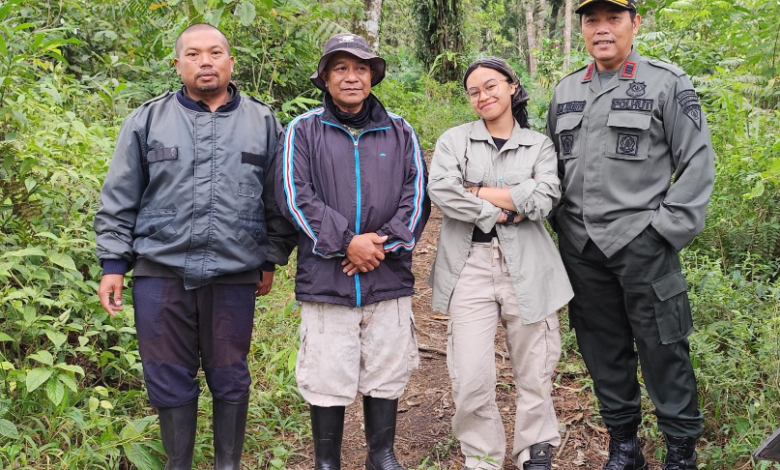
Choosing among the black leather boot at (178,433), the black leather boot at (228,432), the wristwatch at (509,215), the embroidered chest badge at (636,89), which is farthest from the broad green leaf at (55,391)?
the embroidered chest badge at (636,89)

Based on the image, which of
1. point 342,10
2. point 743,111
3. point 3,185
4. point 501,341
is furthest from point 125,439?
point 342,10

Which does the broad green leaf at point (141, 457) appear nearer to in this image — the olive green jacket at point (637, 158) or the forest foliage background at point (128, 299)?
the forest foliage background at point (128, 299)

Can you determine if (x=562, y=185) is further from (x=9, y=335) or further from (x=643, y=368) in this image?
(x=9, y=335)

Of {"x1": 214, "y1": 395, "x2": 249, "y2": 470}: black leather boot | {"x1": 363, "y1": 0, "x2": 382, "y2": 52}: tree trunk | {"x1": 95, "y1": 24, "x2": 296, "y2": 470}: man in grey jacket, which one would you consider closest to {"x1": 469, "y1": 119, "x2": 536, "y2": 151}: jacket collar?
{"x1": 95, "y1": 24, "x2": 296, "y2": 470}: man in grey jacket

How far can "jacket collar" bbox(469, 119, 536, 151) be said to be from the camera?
10.6 feet

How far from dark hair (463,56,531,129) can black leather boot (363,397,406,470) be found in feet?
5.41

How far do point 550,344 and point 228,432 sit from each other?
5.54 ft

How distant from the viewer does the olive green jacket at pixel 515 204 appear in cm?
308

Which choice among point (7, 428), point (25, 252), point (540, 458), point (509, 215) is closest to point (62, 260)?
point (25, 252)

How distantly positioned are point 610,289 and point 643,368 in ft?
1.39

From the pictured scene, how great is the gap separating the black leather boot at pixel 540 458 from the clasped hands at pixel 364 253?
1282mm

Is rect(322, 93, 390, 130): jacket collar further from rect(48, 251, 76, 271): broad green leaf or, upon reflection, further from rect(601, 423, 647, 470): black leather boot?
rect(601, 423, 647, 470): black leather boot

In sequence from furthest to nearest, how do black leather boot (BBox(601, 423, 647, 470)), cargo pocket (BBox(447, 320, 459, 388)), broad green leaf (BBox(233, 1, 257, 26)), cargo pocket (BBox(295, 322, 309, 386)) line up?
broad green leaf (BBox(233, 1, 257, 26)), black leather boot (BBox(601, 423, 647, 470)), cargo pocket (BBox(447, 320, 459, 388)), cargo pocket (BBox(295, 322, 309, 386))

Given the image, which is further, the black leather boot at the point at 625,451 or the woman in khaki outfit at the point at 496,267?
the black leather boot at the point at 625,451
